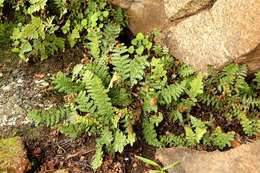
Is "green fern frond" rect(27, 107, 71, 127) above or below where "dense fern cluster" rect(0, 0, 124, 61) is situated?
below

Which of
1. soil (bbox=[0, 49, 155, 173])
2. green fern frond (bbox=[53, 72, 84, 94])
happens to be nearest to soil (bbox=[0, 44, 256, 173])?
soil (bbox=[0, 49, 155, 173])

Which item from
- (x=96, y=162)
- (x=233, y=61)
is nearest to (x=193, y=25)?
(x=233, y=61)

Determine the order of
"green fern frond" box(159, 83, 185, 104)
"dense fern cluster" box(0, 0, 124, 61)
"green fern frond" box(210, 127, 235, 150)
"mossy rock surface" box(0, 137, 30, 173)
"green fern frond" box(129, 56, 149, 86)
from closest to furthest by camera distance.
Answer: "mossy rock surface" box(0, 137, 30, 173) → "green fern frond" box(210, 127, 235, 150) → "green fern frond" box(159, 83, 185, 104) → "green fern frond" box(129, 56, 149, 86) → "dense fern cluster" box(0, 0, 124, 61)

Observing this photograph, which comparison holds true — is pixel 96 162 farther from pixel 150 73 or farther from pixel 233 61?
pixel 233 61

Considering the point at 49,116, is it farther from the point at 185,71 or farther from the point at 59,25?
the point at 185,71

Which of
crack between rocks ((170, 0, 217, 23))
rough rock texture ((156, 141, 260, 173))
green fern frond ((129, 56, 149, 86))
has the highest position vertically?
crack between rocks ((170, 0, 217, 23))

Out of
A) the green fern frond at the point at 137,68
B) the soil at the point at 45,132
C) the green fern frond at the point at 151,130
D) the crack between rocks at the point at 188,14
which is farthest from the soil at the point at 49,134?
the crack between rocks at the point at 188,14

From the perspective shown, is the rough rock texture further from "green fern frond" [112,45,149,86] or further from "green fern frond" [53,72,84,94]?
"green fern frond" [53,72,84,94]
